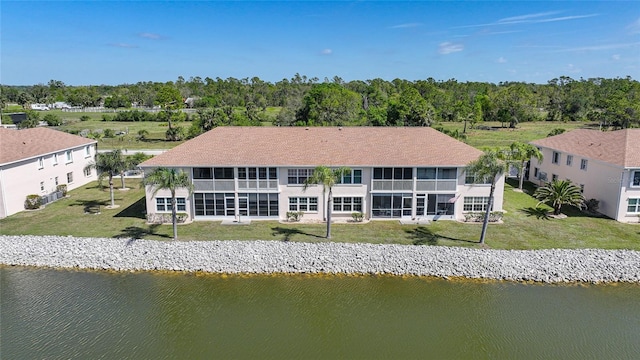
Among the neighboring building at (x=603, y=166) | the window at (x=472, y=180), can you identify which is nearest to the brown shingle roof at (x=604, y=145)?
the neighboring building at (x=603, y=166)

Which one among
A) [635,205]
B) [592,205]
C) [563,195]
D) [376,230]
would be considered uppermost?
[563,195]

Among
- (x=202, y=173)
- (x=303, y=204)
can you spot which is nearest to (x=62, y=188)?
(x=202, y=173)

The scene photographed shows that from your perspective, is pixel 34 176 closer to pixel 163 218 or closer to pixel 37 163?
pixel 37 163

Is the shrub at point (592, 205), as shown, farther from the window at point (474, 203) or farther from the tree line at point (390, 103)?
the tree line at point (390, 103)

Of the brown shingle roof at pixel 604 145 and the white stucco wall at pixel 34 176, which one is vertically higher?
the brown shingle roof at pixel 604 145

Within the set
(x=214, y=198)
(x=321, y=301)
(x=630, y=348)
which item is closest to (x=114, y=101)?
(x=214, y=198)

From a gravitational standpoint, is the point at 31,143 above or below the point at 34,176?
above
